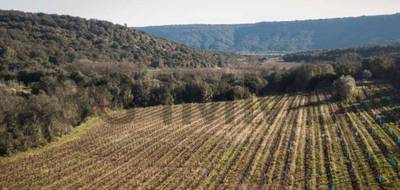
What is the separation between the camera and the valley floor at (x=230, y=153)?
34.9m

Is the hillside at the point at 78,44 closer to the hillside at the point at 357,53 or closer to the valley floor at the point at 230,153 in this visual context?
the hillside at the point at 357,53

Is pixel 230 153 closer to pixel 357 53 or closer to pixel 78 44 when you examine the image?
pixel 78 44

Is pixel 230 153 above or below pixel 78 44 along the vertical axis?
below

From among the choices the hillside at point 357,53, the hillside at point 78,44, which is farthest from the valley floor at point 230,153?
the hillside at point 357,53

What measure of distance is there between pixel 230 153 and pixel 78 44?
269ft

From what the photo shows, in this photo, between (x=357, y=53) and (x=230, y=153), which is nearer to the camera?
(x=230, y=153)

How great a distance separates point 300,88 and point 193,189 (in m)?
74.1

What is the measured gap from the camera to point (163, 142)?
5159 centimetres

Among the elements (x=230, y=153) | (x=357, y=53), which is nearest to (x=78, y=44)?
(x=230, y=153)

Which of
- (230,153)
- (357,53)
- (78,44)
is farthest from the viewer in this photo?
(357,53)

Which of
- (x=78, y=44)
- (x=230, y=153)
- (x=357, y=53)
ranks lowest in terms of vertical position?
(x=230, y=153)

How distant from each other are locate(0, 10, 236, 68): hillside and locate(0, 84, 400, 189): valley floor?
1432 inches

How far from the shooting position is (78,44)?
117 m

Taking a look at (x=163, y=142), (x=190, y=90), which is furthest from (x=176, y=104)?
(x=163, y=142)
